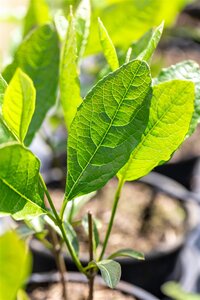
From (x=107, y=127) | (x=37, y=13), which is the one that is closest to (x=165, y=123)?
(x=107, y=127)

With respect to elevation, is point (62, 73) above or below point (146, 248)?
above

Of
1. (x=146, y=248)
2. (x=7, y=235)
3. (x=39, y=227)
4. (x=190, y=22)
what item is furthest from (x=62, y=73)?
(x=190, y=22)

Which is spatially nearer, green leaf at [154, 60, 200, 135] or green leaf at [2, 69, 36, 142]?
green leaf at [2, 69, 36, 142]

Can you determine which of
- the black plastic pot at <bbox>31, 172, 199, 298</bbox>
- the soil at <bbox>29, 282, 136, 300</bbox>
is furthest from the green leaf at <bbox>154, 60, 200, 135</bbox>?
the black plastic pot at <bbox>31, 172, 199, 298</bbox>

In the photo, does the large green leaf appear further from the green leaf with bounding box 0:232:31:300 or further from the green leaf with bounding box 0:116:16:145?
the green leaf with bounding box 0:232:31:300

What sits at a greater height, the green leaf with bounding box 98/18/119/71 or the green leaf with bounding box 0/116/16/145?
the green leaf with bounding box 98/18/119/71

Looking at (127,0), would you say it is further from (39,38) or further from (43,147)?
(43,147)
